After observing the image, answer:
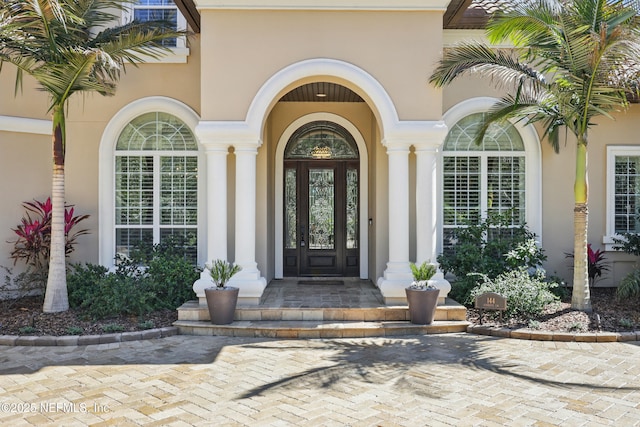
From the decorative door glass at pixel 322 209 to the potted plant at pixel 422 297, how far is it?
3.67 m

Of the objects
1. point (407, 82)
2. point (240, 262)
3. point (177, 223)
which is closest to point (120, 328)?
point (240, 262)

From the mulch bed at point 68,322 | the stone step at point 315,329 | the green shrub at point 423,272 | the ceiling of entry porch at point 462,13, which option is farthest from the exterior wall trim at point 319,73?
the mulch bed at point 68,322

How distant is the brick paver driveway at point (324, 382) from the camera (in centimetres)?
473

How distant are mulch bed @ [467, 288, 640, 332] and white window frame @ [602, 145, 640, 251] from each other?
195cm

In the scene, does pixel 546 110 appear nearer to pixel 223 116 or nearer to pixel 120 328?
pixel 223 116

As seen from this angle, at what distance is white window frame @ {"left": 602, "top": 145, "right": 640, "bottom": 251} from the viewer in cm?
1056

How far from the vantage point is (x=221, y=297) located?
7.78 m

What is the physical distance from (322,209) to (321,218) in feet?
0.66

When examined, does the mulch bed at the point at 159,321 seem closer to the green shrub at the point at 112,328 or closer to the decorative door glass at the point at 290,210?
the green shrub at the point at 112,328

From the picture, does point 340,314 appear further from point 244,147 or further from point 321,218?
point 321,218

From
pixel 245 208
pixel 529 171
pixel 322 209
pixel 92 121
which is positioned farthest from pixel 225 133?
pixel 529 171

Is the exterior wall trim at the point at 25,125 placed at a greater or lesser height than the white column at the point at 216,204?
greater

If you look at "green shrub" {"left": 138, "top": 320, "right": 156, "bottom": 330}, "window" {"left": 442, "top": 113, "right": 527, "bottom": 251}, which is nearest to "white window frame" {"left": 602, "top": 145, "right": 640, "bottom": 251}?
"window" {"left": 442, "top": 113, "right": 527, "bottom": 251}

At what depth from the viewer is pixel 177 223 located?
10383 millimetres
